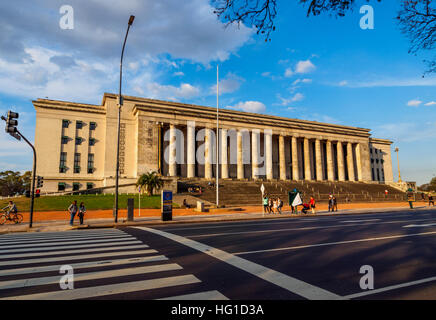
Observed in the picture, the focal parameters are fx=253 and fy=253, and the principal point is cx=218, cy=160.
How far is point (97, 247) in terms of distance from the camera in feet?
28.0

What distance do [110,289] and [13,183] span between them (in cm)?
8416

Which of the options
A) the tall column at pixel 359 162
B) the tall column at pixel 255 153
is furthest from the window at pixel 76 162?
the tall column at pixel 359 162

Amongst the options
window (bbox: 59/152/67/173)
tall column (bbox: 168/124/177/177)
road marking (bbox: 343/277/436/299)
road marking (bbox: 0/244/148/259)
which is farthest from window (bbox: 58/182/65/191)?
road marking (bbox: 343/277/436/299)

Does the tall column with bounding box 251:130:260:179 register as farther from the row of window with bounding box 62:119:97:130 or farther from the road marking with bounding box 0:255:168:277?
the road marking with bounding box 0:255:168:277

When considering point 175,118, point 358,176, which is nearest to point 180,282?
point 175,118

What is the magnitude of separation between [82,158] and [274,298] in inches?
2050

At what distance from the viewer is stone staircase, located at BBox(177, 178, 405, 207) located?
36.8 metres

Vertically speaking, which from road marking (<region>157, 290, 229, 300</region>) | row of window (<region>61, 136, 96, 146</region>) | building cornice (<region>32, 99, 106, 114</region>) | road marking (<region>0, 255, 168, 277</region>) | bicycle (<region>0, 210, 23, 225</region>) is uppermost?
building cornice (<region>32, 99, 106, 114</region>)

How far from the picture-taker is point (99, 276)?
5.23 m

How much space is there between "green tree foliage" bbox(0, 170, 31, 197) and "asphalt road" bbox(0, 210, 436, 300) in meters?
76.5

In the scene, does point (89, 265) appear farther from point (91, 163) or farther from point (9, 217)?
point (91, 163)

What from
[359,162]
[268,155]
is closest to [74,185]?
[268,155]

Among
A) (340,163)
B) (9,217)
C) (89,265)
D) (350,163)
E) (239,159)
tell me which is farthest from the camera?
(350,163)
